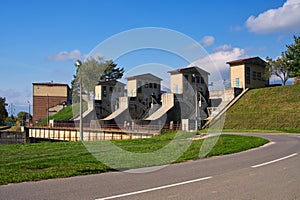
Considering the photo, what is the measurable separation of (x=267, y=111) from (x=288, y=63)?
18.4 m

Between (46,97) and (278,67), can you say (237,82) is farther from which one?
(46,97)

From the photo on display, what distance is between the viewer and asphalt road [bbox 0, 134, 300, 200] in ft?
24.1

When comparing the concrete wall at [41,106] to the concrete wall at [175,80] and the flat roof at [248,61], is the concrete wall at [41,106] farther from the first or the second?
Answer: the concrete wall at [175,80]

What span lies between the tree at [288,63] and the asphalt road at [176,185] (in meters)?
54.2

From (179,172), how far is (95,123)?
151 ft

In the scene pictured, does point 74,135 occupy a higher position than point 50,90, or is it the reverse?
point 50,90

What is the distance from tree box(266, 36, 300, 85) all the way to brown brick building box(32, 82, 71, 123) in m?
57.5

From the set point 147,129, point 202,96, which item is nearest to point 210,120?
point 202,96

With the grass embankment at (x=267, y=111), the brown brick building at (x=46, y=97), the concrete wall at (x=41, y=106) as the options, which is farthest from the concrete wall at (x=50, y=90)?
the grass embankment at (x=267, y=111)

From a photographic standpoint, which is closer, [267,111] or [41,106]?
[267,111]

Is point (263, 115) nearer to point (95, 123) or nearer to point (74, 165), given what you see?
point (95, 123)

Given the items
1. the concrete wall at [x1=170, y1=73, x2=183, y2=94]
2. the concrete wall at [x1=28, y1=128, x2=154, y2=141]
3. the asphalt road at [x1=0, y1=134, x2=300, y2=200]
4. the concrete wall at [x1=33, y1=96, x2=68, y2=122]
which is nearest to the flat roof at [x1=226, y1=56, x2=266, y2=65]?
the concrete wall at [x1=28, y1=128, x2=154, y2=141]

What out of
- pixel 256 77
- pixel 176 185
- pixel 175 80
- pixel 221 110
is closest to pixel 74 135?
pixel 221 110

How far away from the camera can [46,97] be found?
102 metres
